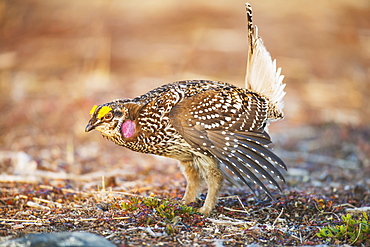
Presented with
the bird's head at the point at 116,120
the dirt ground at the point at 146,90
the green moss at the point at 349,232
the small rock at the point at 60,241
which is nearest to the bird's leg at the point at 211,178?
the dirt ground at the point at 146,90

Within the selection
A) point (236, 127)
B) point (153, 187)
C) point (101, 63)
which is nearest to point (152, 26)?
point (101, 63)

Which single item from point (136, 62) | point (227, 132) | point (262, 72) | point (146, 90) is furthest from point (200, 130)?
point (136, 62)

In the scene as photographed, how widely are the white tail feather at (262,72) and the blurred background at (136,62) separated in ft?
7.88

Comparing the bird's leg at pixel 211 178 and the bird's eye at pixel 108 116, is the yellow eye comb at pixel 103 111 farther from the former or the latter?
the bird's leg at pixel 211 178

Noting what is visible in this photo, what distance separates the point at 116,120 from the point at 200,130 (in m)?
0.92

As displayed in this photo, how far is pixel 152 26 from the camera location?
57.6 ft

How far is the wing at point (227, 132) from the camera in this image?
498 centimetres

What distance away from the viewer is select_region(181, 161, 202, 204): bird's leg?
559 centimetres

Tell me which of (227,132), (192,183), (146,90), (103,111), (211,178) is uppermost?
(103,111)

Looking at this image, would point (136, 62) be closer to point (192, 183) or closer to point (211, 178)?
point (192, 183)

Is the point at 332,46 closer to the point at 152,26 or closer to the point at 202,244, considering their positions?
the point at 152,26

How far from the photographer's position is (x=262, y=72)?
6047mm

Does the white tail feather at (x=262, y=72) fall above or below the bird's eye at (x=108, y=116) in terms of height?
above

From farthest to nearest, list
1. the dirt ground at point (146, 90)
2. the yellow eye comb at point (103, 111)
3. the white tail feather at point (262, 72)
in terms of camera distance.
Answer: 1. the white tail feather at point (262, 72)
2. the yellow eye comb at point (103, 111)
3. the dirt ground at point (146, 90)
